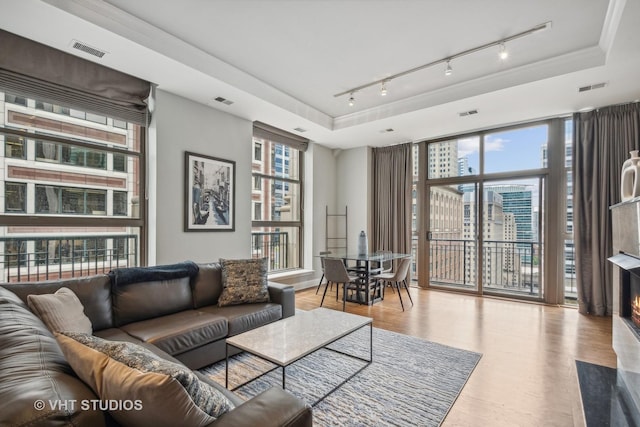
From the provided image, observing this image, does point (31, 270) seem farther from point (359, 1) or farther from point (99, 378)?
point (359, 1)

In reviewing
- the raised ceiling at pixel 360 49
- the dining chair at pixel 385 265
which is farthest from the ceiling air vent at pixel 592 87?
the dining chair at pixel 385 265

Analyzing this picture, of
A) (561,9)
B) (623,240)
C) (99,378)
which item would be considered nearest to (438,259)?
(623,240)

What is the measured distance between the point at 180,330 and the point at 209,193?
2.24 metres

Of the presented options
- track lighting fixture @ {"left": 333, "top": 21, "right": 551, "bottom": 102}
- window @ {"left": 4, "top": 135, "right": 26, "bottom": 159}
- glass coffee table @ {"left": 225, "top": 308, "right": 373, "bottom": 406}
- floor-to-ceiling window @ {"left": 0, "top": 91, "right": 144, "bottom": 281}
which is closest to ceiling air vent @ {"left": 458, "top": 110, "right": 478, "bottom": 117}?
track lighting fixture @ {"left": 333, "top": 21, "right": 551, "bottom": 102}

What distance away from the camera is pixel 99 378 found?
0.97 meters

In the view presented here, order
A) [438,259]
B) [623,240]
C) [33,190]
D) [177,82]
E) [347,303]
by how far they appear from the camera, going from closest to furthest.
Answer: [623,240] < [33,190] < [177,82] < [347,303] < [438,259]

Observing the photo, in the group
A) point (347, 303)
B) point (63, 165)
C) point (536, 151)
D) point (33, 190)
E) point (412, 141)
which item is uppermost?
point (412, 141)

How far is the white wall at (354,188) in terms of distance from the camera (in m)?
6.15

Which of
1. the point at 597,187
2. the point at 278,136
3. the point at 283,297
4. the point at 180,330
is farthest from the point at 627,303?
the point at 278,136

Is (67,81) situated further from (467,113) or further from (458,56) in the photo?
(467,113)

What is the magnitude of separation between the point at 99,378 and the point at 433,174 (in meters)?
5.65

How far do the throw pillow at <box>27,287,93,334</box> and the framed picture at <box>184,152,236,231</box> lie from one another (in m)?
1.91

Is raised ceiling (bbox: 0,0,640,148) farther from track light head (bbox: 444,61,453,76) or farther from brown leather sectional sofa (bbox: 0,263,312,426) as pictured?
brown leather sectional sofa (bbox: 0,263,312,426)

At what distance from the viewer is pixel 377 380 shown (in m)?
2.39
